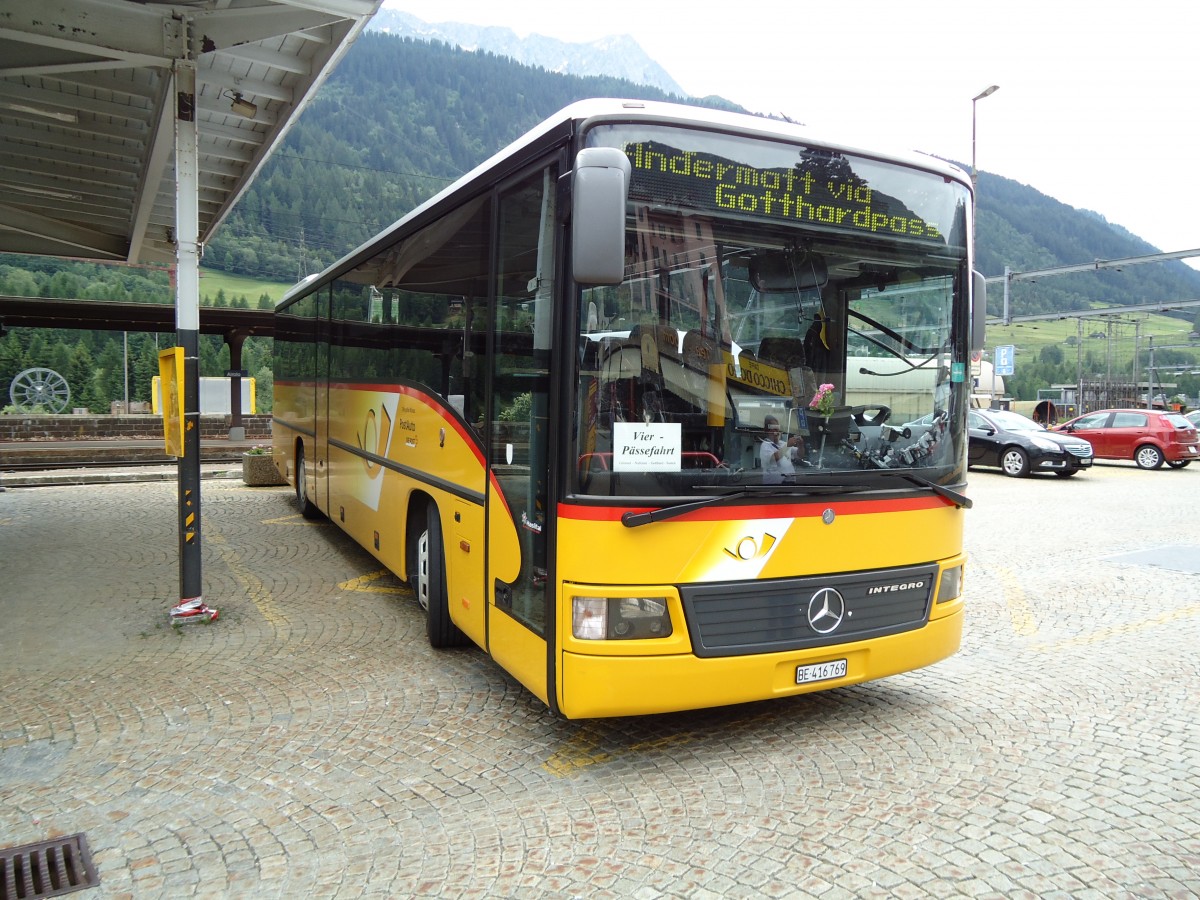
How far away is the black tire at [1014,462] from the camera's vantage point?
2064 centimetres

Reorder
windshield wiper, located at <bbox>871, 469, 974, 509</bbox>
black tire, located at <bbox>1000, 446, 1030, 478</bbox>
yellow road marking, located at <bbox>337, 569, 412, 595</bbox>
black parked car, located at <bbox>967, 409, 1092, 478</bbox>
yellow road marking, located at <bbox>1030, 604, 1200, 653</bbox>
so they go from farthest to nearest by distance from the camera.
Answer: black tire, located at <bbox>1000, 446, 1030, 478</bbox>
black parked car, located at <bbox>967, 409, 1092, 478</bbox>
yellow road marking, located at <bbox>337, 569, 412, 595</bbox>
yellow road marking, located at <bbox>1030, 604, 1200, 653</bbox>
windshield wiper, located at <bbox>871, 469, 974, 509</bbox>

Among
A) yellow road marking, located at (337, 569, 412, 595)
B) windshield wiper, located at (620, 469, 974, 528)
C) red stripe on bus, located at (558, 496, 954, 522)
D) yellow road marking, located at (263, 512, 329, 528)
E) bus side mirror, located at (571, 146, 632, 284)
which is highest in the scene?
bus side mirror, located at (571, 146, 632, 284)

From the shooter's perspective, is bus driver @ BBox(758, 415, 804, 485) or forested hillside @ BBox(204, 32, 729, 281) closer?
bus driver @ BBox(758, 415, 804, 485)

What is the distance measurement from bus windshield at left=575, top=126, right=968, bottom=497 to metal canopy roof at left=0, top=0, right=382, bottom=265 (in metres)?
3.54

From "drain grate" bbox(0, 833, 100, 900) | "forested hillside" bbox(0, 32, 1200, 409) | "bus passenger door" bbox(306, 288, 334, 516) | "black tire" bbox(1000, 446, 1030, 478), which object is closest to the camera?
"drain grate" bbox(0, 833, 100, 900)

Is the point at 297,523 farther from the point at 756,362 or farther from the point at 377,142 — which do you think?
the point at 377,142

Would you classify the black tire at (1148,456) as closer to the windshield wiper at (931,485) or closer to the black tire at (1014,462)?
the black tire at (1014,462)

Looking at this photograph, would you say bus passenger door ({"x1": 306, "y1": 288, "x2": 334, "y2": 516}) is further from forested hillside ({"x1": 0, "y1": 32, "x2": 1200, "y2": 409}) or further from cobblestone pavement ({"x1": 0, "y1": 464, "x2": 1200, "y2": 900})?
forested hillside ({"x1": 0, "y1": 32, "x2": 1200, "y2": 409})

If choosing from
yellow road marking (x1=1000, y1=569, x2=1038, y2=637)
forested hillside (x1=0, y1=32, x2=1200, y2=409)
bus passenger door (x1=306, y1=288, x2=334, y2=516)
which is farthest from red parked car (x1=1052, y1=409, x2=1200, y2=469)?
bus passenger door (x1=306, y1=288, x2=334, y2=516)

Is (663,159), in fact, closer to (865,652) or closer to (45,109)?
(865,652)

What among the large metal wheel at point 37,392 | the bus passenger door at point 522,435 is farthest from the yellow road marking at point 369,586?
the large metal wheel at point 37,392

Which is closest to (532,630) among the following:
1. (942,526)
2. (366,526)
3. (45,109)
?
(942,526)

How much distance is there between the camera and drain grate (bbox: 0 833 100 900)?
314cm

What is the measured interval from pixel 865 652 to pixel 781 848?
4.21 feet
